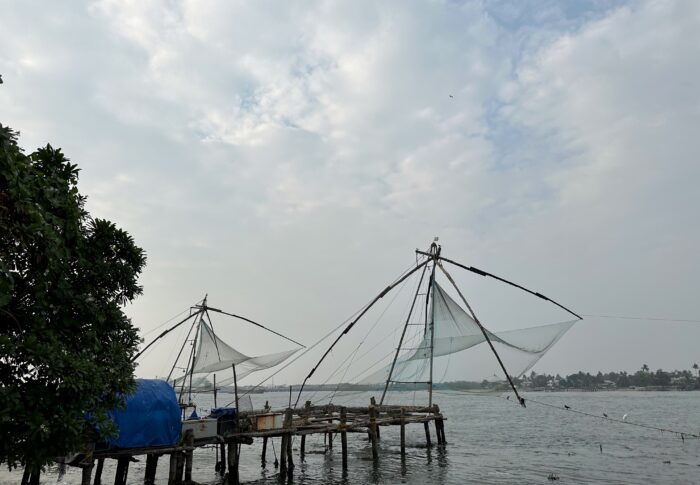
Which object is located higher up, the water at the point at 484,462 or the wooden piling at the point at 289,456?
the wooden piling at the point at 289,456

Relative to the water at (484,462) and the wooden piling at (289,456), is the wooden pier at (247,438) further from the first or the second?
the water at (484,462)

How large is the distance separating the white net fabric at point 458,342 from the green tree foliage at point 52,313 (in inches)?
498

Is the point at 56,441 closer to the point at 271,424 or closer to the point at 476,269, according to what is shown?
the point at 271,424

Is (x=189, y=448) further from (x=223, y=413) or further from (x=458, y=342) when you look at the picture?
(x=458, y=342)

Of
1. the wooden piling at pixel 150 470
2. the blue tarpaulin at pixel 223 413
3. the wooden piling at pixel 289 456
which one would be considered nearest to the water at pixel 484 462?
the wooden piling at pixel 289 456

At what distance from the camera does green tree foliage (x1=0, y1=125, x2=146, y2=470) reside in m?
6.66

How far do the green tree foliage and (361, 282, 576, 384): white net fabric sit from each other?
1265 cm

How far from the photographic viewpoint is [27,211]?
6406 millimetres

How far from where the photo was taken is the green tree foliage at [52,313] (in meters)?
6.66

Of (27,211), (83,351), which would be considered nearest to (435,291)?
(83,351)

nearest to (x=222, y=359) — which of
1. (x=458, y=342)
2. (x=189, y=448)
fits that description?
(x=189, y=448)

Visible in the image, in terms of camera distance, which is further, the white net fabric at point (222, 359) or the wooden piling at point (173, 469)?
the white net fabric at point (222, 359)

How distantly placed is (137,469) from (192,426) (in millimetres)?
10718

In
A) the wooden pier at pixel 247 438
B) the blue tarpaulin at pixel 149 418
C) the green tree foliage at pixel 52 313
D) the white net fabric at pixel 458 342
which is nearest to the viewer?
the green tree foliage at pixel 52 313
